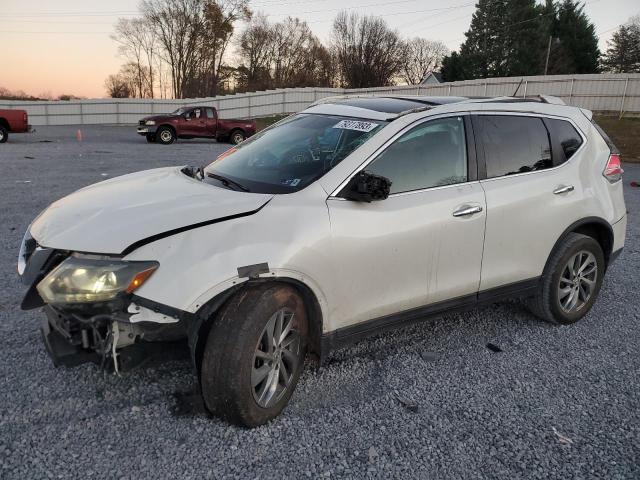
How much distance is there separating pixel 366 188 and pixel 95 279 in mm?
1473

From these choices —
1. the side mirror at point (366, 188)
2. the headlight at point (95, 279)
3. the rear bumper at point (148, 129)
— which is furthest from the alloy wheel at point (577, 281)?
the rear bumper at point (148, 129)

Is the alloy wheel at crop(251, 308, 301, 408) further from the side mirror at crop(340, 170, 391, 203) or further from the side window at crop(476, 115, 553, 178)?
the side window at crop(476, 115, 553, 178)

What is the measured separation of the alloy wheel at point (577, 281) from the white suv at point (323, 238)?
0.6 inches

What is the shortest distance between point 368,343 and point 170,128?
2088 cm

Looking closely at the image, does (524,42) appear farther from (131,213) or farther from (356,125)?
(131,213)

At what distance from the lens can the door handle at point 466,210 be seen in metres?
3.34

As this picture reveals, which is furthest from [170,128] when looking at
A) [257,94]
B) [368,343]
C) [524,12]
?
[524,12]

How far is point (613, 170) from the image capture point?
4383 millimetres

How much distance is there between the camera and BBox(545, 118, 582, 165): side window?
4.09m

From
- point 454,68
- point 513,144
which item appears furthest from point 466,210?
point 454,68

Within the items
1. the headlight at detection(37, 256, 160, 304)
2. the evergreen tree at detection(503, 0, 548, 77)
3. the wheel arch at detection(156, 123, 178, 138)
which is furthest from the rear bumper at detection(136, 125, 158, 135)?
the evergreen tree at detection(503, 0, 548, 77)

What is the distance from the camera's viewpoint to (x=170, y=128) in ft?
74.3

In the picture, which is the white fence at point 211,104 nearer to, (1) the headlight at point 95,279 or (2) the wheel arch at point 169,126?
(2) the wheel arch at point 169,126

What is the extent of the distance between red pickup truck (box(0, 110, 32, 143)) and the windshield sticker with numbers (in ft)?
63.0
